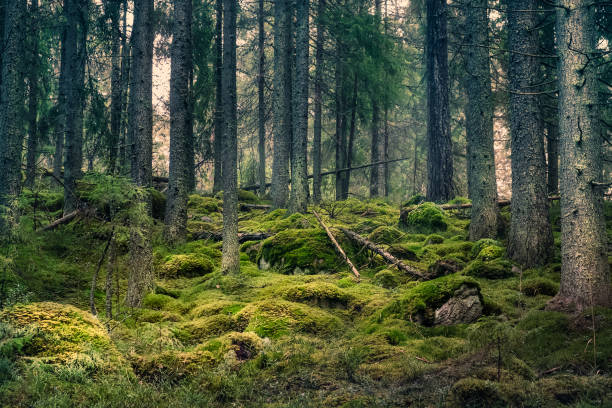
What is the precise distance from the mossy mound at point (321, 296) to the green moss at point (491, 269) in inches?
105

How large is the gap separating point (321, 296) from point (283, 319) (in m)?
1.06

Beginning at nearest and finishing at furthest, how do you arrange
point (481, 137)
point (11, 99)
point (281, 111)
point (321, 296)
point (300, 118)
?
point (321, 296), point (11, 99), point (481, 137), point (300, 118), point (281, 111)

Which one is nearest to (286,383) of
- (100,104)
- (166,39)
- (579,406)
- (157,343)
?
(157,343)

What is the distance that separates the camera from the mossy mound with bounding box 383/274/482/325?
6.37 metres

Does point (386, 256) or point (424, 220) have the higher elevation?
point (424, 220)

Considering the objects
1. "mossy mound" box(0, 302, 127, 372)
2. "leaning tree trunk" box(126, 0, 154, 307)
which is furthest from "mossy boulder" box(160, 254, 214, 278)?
"mossy mound" box(0, 302, 127, 372)

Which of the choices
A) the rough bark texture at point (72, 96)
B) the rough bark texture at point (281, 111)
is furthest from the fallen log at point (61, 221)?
the rough bark texture at point (281, 111)

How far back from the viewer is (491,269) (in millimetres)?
8445

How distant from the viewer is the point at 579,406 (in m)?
3.46

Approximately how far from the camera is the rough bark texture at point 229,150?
8.75 m

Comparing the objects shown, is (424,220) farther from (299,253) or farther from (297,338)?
(297,338)

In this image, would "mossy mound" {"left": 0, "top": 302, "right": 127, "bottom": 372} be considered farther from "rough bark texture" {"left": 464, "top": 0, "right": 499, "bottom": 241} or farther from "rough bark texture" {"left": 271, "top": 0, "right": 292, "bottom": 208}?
"rough bark texture" {"left": 271, "top": 0, "right": 292, "bottom": 208}

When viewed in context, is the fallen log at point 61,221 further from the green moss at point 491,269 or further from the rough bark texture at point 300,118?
the green moss at point 491,269

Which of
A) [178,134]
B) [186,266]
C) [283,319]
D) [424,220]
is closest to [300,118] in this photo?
[178,134]
